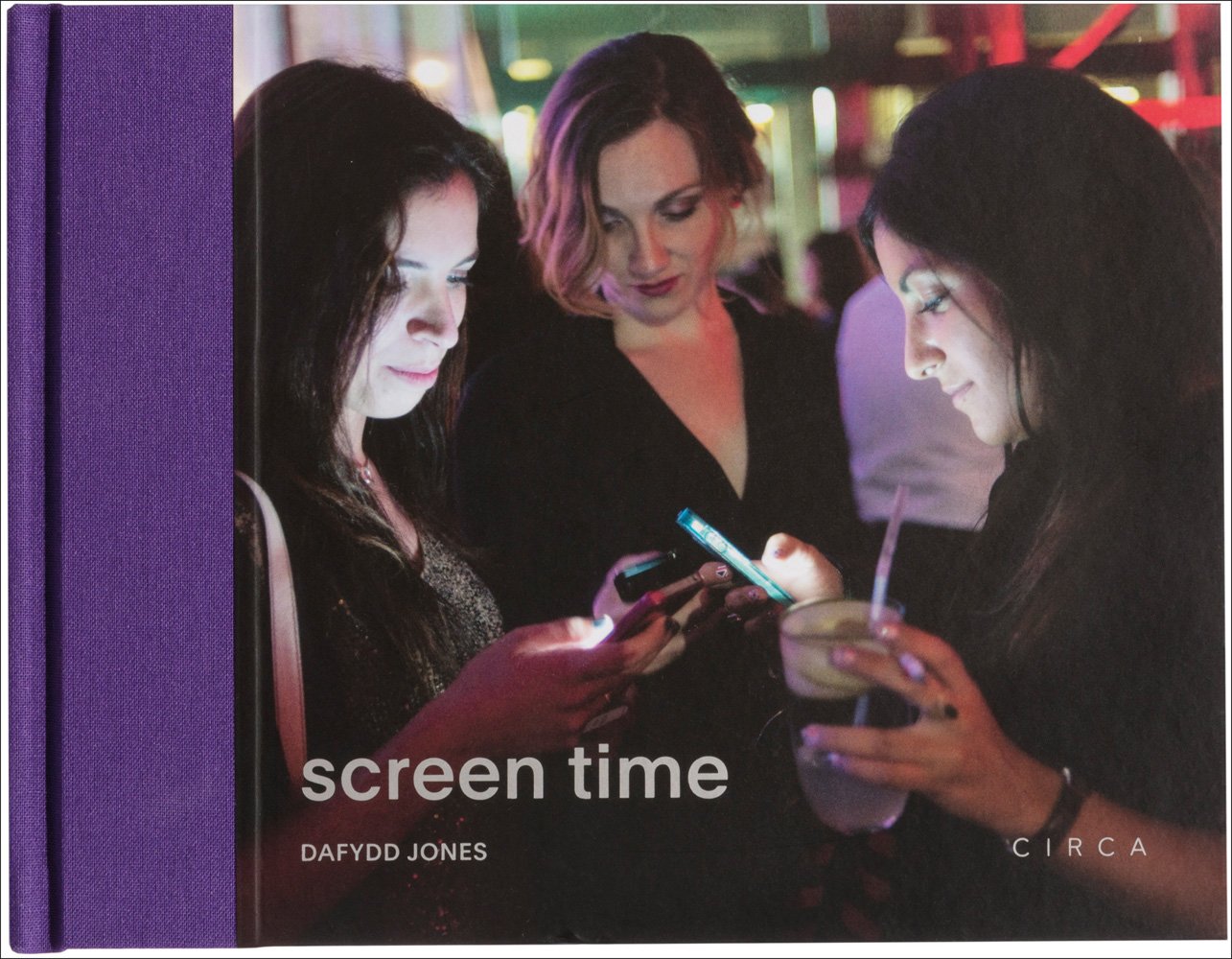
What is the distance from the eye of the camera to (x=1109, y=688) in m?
1.07

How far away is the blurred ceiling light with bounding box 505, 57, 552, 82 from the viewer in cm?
106

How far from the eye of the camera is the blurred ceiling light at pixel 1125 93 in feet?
3.54

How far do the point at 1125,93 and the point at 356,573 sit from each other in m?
0.86

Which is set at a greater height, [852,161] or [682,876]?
[852,161]

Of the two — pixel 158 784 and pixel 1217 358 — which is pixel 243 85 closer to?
pixel 158 784

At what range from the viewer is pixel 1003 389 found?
3.51 ft

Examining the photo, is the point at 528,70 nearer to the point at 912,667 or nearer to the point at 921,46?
the point at 921,46

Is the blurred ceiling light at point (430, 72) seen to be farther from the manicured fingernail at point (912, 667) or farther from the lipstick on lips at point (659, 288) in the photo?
the manicured fingernail at point (912, 667)

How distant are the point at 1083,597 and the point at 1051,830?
0.22 m

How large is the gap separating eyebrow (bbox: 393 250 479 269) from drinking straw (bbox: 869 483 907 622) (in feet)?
1.48

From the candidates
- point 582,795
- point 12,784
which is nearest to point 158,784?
point 12,784

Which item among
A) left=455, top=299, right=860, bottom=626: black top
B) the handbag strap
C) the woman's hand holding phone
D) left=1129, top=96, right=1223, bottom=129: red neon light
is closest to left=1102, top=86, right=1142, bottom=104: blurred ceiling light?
left=1129, top=96, right=1223, bottom=129: red neon light

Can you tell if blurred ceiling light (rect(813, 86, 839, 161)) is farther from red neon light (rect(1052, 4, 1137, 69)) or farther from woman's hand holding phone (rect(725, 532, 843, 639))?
woman's hand holding phone (rect(725, 532, 843, 639))

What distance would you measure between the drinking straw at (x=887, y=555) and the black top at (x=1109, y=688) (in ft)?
0.26
